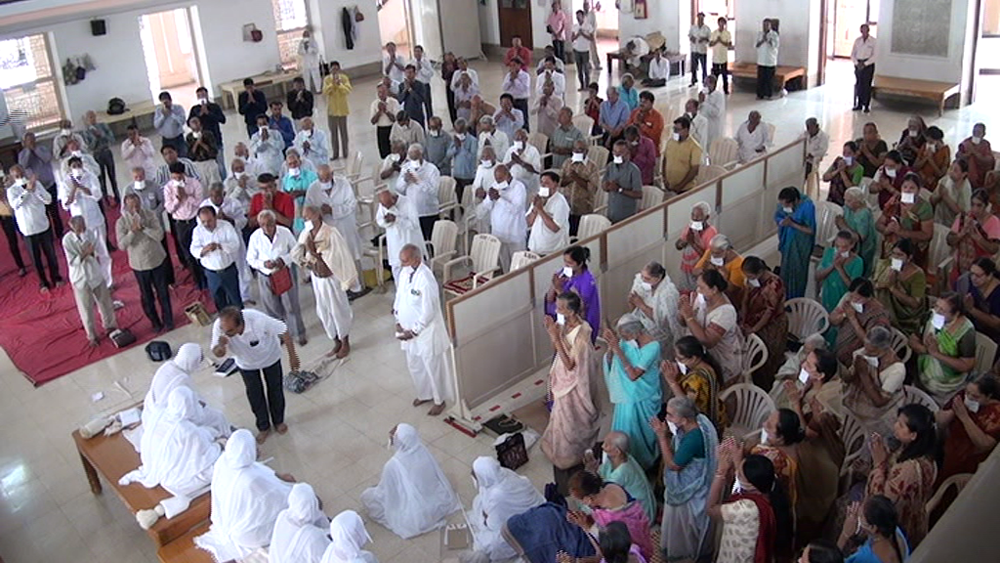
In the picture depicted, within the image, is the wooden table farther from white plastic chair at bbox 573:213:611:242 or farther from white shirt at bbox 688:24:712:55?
white plastic chair at bbox 573:213:611:242

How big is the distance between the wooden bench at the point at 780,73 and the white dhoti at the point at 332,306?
1186 cm

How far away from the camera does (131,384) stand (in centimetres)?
928

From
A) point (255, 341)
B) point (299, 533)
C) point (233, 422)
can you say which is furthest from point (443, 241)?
point (299, 533)

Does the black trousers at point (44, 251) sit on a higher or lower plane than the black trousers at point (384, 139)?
lower

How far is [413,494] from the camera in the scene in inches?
265

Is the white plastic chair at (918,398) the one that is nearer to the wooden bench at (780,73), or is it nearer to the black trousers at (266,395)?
the black trousers at (266,395)

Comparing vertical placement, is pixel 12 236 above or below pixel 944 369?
above

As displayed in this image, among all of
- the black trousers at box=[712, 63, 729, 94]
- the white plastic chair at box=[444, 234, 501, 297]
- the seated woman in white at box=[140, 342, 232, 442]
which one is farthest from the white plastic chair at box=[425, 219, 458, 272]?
the black trousers at box=[712, 63, 729, 94]

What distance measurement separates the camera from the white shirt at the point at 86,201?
11.0 meters

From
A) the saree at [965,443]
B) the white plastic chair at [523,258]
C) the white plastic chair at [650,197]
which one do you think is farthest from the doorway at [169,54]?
the saree at [965,443]

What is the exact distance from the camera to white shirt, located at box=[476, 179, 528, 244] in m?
9.79

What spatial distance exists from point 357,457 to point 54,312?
5073mm

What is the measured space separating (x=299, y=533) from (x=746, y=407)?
11.0 feet

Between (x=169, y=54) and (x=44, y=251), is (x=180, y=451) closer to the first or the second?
(x=44, y=251)
